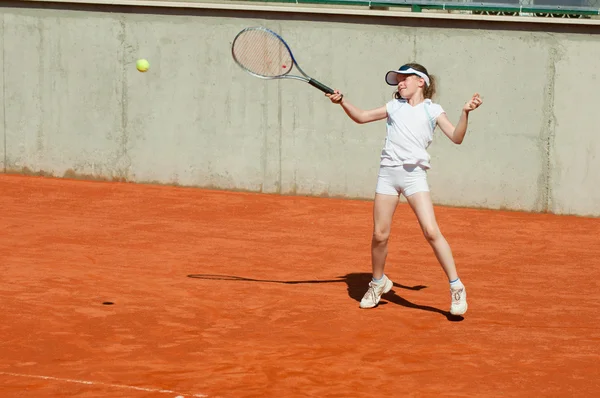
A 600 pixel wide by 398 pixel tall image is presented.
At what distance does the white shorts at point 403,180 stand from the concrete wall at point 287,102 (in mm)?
5905

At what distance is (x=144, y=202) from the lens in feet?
45.8

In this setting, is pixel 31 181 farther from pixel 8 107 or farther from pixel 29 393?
pixel 29 393

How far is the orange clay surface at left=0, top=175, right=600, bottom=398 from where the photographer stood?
6.83m

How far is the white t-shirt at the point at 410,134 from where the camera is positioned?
27.2 feet

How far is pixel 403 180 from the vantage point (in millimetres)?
8312

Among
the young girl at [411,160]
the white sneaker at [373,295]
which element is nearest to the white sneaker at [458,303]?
the young girl at [411,160]

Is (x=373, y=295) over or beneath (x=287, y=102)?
beneath

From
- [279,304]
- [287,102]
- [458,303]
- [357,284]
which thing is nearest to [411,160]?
[458,303]

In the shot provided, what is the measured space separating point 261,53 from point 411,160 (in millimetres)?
1761

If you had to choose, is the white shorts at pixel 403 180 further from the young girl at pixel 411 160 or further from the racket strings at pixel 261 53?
the racket strings at pixel 261 53

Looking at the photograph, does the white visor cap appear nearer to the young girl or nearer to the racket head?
the young girl

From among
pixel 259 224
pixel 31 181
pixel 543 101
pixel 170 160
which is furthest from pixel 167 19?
pixel 543 101

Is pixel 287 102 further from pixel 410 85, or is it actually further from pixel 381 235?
pixel 381 235

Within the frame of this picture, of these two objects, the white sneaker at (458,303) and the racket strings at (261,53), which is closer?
the white sneaker at (458,303)
